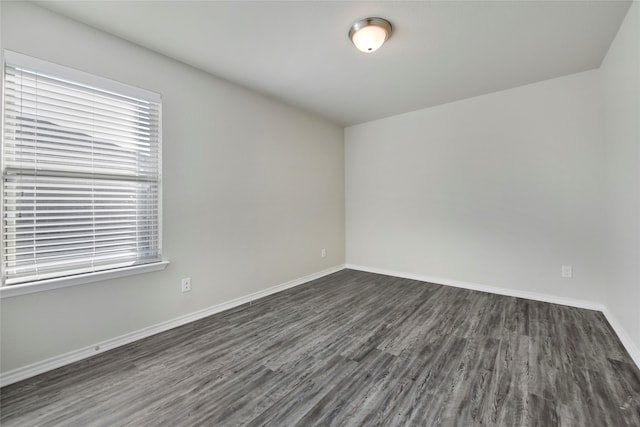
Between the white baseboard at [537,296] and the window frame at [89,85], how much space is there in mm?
3173

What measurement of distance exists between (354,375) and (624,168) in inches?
106

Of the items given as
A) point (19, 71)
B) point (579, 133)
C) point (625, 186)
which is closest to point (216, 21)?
point (19, 71)

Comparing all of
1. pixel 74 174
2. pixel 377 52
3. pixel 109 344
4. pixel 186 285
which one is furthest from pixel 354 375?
pixel 377 52

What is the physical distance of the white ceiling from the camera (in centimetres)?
185

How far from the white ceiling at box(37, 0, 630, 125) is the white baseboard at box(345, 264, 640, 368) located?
7.95ft

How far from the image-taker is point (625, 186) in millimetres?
2129

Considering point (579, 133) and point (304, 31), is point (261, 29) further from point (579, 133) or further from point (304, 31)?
point (579, 133)

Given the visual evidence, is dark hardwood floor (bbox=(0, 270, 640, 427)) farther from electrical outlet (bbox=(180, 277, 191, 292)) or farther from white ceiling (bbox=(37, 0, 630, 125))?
white ceiling (bbox=(37, 0, 630, 125))

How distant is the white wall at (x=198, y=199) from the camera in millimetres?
1830

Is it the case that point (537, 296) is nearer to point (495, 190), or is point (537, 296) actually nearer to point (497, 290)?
point (497, 290)

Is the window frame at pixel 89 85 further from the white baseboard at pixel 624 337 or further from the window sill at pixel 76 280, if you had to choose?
the white baseboard at pixel 624 337

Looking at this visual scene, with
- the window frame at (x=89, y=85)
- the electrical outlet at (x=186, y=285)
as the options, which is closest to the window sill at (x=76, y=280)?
the window frame at (x=89, y=85)

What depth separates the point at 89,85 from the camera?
2.00 m

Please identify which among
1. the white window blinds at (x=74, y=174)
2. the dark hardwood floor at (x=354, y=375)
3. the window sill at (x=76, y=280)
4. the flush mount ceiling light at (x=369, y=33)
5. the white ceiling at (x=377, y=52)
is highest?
the white ceiling at (x=377, y=52)
